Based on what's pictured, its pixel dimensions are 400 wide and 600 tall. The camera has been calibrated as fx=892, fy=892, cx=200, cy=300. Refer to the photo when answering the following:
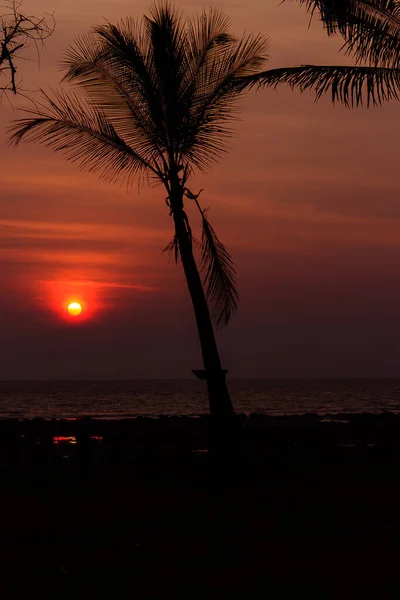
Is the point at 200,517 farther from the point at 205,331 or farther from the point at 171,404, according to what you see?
the point at 171,404

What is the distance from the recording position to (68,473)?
60.4 ft

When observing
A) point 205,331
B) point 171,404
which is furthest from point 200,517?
point 171,404

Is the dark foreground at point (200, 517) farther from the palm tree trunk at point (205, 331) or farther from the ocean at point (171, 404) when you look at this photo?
the ocean at point (171, 404)

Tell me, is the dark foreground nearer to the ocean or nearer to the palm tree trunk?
the palm tree trunk

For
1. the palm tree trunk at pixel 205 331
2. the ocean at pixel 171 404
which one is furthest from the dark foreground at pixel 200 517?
the ocean at pixel 171 404

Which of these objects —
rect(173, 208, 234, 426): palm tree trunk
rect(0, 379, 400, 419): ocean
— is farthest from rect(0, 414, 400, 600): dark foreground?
rect(0, 379, 400, 419): ocean

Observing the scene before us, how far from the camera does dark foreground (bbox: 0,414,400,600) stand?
9273 millimetres

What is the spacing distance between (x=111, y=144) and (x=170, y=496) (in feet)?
22.9

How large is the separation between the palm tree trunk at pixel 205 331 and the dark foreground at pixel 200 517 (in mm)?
1224

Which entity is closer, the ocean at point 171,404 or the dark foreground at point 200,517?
the dark foreground at point 200,517

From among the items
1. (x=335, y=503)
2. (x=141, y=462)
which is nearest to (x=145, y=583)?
(x=335, y=503)

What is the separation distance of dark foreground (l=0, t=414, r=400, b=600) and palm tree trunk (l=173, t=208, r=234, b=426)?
4.01 feet

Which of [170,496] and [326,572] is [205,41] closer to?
[170,496]

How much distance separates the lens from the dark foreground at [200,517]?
9273 millimetres
